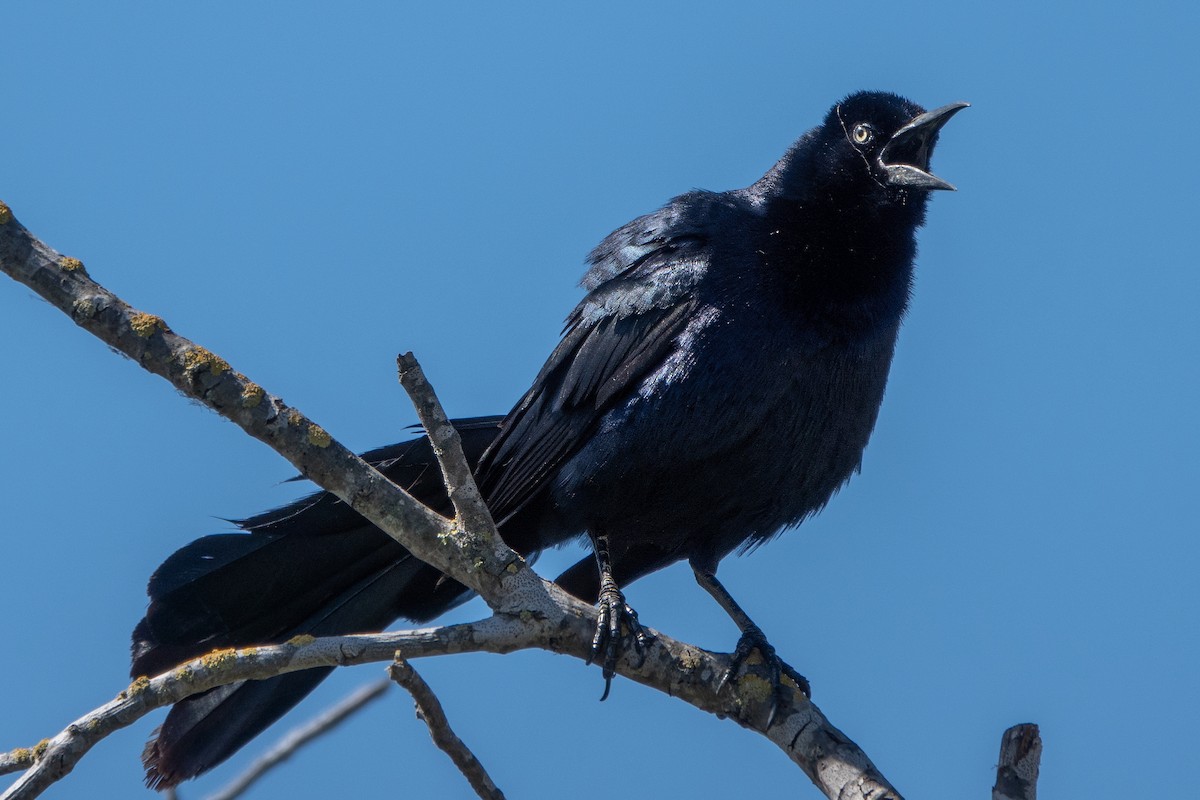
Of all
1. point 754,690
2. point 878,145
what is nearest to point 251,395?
point 754,690

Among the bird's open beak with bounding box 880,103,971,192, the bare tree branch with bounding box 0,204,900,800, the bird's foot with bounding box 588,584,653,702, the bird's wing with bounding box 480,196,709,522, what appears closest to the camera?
the bare tree branch with bounding box 0,204,900,800

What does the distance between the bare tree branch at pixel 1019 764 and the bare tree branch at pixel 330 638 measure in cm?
39

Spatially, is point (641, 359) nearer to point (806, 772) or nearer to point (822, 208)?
point (822, 208)

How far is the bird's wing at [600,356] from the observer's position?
4898 mm

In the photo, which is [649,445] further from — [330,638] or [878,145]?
[878,145]

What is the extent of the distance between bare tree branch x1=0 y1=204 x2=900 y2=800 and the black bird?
0.56 m

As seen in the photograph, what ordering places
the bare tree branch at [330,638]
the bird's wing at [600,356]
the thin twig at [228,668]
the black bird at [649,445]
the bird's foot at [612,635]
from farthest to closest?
the bird's wing at [600,356] < the black bird at [649,445] < the bird's foot at [612,635] < the bare tree branch at [330,638] < the thin twig at [228,668]

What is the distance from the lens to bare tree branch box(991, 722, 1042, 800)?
10.6 ft

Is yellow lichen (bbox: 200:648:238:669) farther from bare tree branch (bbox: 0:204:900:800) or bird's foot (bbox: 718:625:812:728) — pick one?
bird's foot (bbox: 718:625:812:728)

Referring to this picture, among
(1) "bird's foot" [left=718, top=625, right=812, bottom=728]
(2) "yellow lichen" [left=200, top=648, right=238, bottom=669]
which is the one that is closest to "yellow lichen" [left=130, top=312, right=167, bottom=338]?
(2) "yellow lichen" [left=200, top=648, right=238, bottom=669]

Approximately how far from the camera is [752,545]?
5.44m

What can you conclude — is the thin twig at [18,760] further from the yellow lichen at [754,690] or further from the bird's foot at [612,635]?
the yellow lichen at [754,690]

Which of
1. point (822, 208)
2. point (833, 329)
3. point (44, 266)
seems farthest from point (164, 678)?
point (822, 208)

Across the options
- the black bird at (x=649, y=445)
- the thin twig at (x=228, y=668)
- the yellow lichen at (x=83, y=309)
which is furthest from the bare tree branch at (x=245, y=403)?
the black bird at (x=649, y=445)
